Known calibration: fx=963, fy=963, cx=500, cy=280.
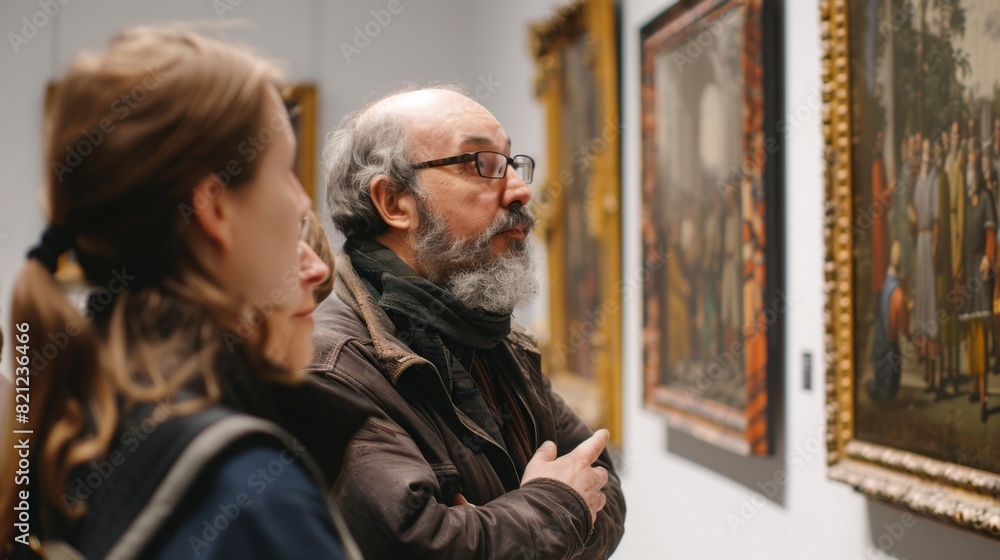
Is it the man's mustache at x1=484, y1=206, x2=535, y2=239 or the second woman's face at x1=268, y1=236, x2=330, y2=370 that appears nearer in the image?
the second woman's face at x1=268, y1=236, x2=330, y2=370

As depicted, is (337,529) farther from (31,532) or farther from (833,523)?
(833,523)

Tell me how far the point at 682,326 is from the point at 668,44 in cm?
130

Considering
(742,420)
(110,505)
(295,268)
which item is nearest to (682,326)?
A: (742,420)

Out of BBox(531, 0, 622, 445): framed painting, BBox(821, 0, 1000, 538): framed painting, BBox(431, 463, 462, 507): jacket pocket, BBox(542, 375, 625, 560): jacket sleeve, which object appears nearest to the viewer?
BBox(431, 463, 462, 507): jacket pocket

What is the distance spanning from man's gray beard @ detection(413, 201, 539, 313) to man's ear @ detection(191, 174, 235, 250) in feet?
3.91

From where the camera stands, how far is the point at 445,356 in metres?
2.18

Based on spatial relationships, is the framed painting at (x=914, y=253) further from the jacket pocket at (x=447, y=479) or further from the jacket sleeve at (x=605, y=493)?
the jacket pocket at (x=447, y=479)

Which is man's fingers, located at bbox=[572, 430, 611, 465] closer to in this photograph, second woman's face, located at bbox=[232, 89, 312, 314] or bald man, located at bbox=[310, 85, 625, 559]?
bald man, located at bbox=[310, 85, 625, 559]

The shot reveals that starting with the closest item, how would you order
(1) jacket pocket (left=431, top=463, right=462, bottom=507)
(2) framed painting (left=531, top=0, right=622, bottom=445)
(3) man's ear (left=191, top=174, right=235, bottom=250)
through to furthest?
(3) man's ear (left=191, top=174, right=235, bottom=250)
(1) jacket pocket (left=431, top=463, right=462, bottom=507)
(2) framed painting (left=531, top=0, right=622, bottom=445)

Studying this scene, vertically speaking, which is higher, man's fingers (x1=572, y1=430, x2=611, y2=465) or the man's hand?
man's fingers (x1=572, y1=430, x2=611, y2=465)

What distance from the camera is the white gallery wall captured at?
133 inches

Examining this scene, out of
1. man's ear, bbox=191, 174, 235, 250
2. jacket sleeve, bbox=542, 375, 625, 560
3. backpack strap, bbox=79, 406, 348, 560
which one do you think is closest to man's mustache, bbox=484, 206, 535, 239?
jacket sleeve, bbox=542, 375, 625, 560

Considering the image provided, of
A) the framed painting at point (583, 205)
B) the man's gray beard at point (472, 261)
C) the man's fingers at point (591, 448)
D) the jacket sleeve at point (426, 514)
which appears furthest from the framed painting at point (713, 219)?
the jacket sleeve at point (426, 514)

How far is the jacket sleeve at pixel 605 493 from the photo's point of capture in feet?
7.04
